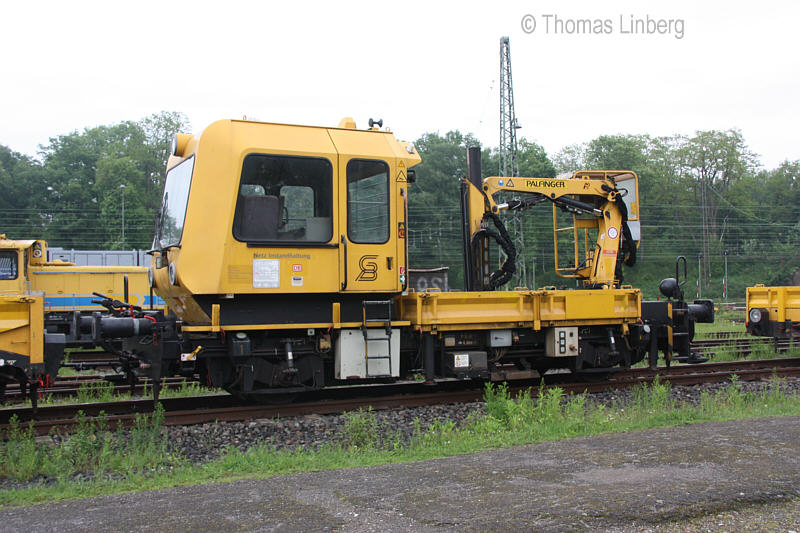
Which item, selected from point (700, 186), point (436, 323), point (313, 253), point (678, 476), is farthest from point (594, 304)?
point (700, 186)

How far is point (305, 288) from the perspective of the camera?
7.96m

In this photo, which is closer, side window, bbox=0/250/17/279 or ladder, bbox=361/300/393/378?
ladder, bbox=361/300/393/378

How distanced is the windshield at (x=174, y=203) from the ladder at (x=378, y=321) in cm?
238

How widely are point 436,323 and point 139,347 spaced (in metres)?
3.54

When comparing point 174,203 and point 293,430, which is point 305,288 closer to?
point 293,430

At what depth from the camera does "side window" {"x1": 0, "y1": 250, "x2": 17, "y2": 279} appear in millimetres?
14977

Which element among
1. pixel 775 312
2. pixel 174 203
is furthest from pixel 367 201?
pixel 775 312

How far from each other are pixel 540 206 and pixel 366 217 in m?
43.6

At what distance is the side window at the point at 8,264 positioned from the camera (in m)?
15.0

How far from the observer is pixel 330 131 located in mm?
8500

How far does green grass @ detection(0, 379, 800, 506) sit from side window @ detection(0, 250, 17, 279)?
30.2ft

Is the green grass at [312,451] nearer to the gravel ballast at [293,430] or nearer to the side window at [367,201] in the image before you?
the gravel ballast at [293,430]

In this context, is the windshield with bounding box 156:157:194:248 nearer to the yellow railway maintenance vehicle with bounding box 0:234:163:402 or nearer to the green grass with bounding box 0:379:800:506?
the yellow railway maintenance vehicle with bounding box 0:234:163:402

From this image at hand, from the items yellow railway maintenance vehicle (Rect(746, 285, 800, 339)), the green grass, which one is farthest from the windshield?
yellow railway maintenance vehicle (Rect(746, 285, 800, 339))
